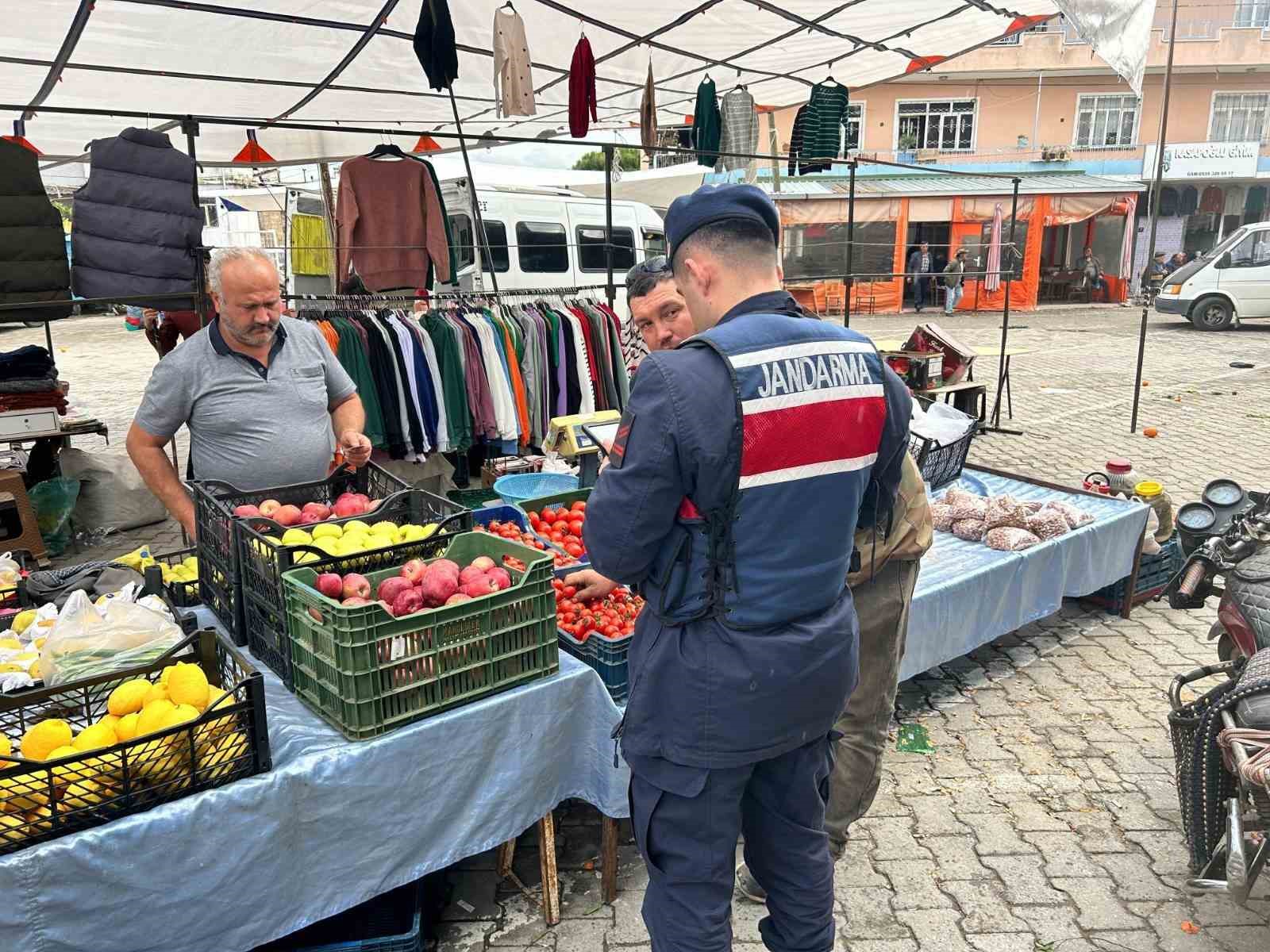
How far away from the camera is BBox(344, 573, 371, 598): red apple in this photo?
237cm

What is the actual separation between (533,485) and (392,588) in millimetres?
2528

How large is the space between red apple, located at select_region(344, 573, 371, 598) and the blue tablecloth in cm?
36

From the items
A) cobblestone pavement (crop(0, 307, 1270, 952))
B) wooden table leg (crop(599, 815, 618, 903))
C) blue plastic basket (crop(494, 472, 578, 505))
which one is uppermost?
blue plastic basket (crop(494, 472, 578, 505))

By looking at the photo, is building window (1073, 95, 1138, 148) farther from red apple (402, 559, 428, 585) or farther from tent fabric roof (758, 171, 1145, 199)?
red apple (402, 559, 428, 585)

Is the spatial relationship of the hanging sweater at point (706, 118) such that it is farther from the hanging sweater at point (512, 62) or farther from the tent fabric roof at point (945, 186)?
the tent fabric roof at point (945, 186)

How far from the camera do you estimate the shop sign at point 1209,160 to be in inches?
1034

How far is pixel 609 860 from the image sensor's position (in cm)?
300

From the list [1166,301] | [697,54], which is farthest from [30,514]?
[1166,301]

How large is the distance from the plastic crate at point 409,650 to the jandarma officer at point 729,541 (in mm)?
542

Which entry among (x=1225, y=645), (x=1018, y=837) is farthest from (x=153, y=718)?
(x=1225, y=645)

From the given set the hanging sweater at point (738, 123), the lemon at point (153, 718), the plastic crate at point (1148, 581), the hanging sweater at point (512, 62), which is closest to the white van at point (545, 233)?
the hanging sweater at point (738, 123)

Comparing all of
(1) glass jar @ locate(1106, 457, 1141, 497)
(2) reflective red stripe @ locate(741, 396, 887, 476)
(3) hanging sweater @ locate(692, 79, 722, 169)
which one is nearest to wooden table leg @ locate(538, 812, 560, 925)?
(2) reflective red stripe @ locate(741, 396, 887, 476)

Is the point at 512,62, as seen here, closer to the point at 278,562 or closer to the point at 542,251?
the point at 278,562

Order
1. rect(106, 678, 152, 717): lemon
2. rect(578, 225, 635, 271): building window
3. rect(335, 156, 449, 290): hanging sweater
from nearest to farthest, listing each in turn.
A: rect(106, 678, 152, 717): lemon → rect(335, 156, 449, 290): hanging sweater → rect(578, 225, 635, 271): building window
